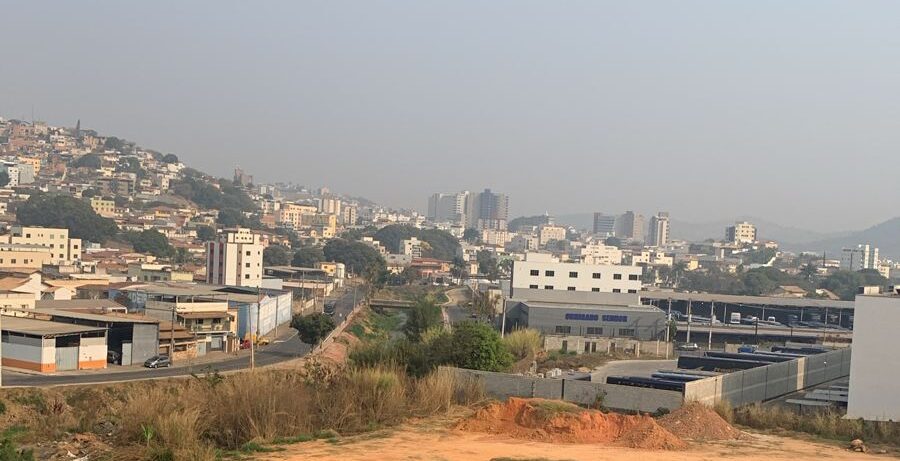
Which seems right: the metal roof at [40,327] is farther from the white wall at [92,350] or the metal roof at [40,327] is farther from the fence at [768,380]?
the fence at [768,380]

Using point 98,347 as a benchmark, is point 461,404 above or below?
above

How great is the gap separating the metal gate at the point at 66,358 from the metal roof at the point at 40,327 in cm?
43

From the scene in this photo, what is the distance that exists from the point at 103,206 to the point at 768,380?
84779 mm

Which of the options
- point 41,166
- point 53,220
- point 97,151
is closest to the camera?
point 53,220

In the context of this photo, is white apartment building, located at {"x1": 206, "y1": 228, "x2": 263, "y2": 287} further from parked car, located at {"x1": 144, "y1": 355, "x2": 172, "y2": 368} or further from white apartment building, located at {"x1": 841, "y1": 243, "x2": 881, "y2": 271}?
white apartment building, located at {"x1": 841, "y1": 243, "x2": 881, "y2": 271}

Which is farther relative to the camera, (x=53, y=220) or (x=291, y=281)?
(x=53, y=220)

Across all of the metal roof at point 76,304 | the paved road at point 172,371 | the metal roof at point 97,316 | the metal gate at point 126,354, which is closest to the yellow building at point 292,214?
the metal roof at point 76,304

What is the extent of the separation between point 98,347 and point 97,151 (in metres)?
131

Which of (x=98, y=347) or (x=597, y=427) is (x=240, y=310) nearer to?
(x=98, y=347)

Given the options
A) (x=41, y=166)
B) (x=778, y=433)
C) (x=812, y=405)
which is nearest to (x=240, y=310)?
(x=812, y=405)

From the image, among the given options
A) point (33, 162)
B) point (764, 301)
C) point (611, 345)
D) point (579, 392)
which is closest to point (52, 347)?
point (579, 392)

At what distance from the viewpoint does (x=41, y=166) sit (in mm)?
129750

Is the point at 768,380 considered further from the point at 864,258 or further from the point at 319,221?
the point at 319,221

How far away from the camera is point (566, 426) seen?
11.4 metres
